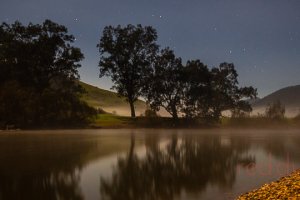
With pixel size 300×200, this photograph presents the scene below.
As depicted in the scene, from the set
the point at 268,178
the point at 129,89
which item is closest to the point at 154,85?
the point at 129,89

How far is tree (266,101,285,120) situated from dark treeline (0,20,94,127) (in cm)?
5882

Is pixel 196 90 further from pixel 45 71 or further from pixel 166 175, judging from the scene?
pixel 166 175

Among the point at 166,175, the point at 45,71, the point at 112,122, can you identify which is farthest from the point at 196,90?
the point at 166,175

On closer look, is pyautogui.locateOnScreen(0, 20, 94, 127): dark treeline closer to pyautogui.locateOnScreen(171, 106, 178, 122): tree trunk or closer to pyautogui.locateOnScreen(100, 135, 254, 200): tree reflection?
pyautogui.locateOnScreen(171, 106, 178, 122): tree trunk

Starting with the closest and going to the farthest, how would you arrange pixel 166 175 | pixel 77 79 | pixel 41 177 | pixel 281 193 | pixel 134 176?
1. pixel 281 193
2. pixel 41 177
3. pixel 134 176
4. pixel 166 175
5. pixel 77 79

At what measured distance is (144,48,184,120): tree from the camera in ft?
373

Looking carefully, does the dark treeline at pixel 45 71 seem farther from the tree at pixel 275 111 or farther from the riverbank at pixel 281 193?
the riverbank at pixel 281 193

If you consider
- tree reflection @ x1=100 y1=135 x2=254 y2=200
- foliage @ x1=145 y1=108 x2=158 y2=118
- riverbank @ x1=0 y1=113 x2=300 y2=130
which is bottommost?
tree reflection @ x1=100 y1=135 x2=254 y2=200

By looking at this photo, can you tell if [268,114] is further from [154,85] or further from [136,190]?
[136,190]

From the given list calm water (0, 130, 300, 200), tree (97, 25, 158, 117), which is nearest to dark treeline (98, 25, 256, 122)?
tree (97, 25, 158, 117)

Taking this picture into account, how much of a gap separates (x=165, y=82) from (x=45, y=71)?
105ft

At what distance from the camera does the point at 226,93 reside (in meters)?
124

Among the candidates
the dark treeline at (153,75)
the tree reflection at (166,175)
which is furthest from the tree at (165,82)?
the tree reflection at (166,175)

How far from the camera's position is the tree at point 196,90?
11662cm
